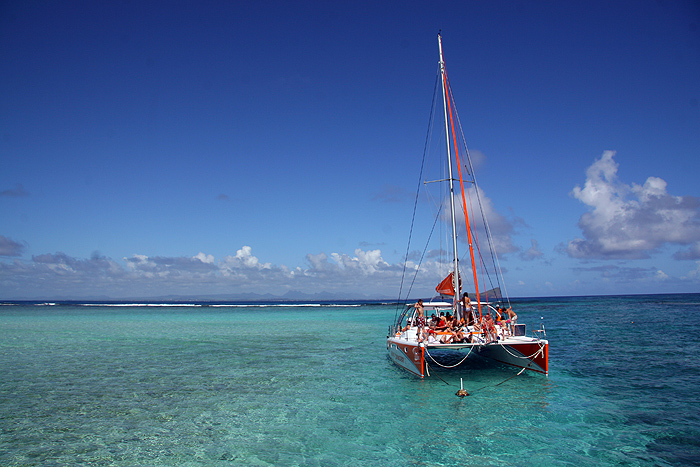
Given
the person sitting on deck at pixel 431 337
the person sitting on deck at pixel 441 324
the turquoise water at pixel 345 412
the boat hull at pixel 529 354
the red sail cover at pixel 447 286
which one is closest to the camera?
the turquoise water at pixel 345 412


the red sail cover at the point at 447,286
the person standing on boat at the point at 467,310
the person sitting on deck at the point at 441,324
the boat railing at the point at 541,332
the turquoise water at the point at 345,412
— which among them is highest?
the red sail cover at the point at 447,286

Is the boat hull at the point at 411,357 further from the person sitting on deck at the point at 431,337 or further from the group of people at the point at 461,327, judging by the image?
the person sitting on deck at the point at 431,337

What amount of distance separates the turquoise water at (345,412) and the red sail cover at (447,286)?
3331 mm

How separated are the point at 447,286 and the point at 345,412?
9.18 metres

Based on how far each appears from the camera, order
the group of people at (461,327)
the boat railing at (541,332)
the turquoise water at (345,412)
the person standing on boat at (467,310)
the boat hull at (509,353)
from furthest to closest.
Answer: the person standing on boat at (467,310), the boat railing at (541,332), the group of people at (461,327), the boat hull at (509,353), the turquoise water at (345,412)

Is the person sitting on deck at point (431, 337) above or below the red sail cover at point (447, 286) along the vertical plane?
below

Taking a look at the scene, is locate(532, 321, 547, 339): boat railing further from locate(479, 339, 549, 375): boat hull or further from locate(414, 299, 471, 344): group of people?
locate(414, 299, 471, 344): group of people

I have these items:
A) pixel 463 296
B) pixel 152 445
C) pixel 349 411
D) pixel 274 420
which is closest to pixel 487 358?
pixel 463 296

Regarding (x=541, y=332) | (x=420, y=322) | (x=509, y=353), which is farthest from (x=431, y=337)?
(x=541, y=332)

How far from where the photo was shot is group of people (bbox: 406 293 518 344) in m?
15.5

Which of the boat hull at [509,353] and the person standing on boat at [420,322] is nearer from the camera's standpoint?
the boat hull at [509,353]

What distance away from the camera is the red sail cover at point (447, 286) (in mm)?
18891

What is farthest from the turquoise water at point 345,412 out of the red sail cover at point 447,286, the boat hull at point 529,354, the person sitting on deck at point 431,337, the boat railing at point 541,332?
the red sail cover at point 447,286

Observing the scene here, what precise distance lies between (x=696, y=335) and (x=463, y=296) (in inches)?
764
